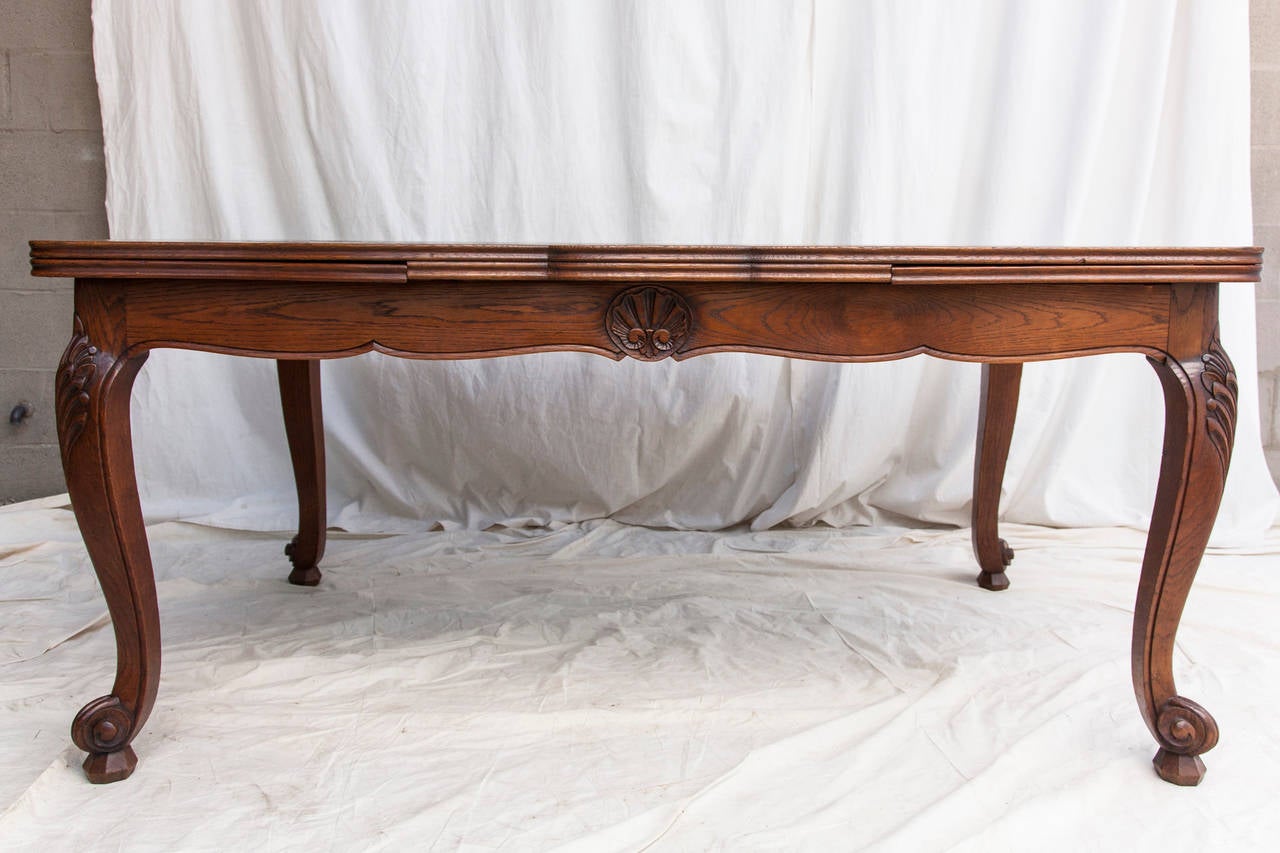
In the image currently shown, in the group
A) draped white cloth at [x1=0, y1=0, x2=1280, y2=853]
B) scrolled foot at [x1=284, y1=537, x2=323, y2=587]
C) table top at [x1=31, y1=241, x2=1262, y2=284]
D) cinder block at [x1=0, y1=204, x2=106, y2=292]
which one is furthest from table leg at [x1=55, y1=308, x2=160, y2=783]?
cinder block at [x1=0, y1=204, x2=106, y2=292]

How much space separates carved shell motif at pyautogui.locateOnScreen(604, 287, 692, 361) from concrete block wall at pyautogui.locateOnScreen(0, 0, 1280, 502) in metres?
1.86

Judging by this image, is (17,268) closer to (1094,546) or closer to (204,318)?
(204,318)

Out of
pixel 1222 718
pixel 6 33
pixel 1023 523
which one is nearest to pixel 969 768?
pixel 1222 718

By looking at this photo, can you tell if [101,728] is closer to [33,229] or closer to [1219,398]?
[1219,398]

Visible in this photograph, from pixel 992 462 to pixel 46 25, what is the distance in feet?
8.08

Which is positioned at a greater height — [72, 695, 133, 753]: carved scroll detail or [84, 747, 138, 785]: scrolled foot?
[72, 695, 133, 753]: carved scroll detail

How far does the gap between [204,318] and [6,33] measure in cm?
179

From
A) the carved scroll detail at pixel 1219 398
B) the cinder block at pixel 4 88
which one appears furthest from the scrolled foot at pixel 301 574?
the carved scroll detail at pixel 1219 398

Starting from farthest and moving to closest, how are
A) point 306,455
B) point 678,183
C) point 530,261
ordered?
point 678,183 < point 306,455 < point 530,261

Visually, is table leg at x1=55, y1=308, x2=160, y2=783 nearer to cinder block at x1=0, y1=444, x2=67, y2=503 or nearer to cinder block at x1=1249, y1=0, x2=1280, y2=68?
cinder block at x1=0, y1=444, x2=67, y2=503

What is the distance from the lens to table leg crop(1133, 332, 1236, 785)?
3.97 feet

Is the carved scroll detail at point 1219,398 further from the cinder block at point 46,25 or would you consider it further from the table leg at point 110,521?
the cinder block at point 46,25

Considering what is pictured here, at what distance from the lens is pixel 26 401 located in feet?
8.23

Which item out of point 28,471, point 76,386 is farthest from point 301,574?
point 28,471
